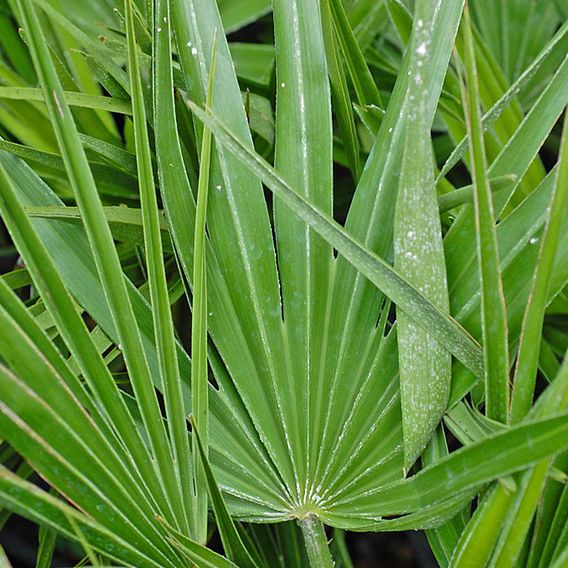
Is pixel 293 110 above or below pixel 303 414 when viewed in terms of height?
above

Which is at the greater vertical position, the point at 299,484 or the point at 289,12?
the point at 289,12

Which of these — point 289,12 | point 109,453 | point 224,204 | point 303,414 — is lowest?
point 109,453

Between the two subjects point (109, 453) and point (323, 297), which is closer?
point (109, 453)

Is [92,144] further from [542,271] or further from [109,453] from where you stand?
[542,271]

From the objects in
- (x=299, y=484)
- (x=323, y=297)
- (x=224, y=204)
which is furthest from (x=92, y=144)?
(x=299, y=484)

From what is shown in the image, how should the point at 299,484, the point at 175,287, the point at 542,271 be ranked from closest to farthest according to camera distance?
1. the point at 542,271
2. the point at 299,484
3. the point at 175,287

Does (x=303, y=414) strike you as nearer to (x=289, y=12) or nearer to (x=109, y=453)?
(x=109, y=453)

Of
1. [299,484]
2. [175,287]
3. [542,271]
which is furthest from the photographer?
[175,287]

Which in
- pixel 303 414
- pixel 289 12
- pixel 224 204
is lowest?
pixel 303 414

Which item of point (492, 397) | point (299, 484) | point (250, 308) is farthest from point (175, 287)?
point (492, 397)
